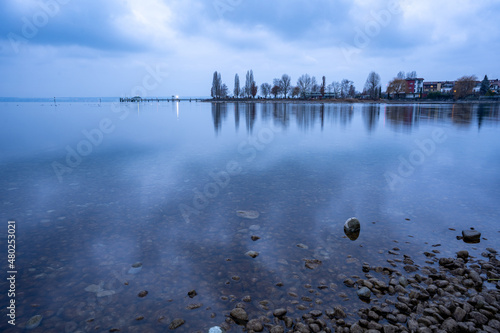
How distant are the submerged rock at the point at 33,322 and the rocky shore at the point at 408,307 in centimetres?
278

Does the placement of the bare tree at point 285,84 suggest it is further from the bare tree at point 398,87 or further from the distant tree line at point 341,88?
the bare tree at point 398,87

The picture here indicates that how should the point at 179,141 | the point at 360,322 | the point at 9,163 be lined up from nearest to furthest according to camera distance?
the point at 360,322 → the point at 9,163 → the point at 179,141

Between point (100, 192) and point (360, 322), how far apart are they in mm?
9320

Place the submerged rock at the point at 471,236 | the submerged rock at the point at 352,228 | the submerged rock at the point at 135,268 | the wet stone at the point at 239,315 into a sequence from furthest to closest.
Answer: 1. the submerged rock at the point at 352,228
2. the submerged rock at the point at 471,236
3. the submerged rock at the point at 135,268
4. the wet stone at the point at 239,315

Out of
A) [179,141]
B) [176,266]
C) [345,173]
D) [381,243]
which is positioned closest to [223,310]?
[176,266]

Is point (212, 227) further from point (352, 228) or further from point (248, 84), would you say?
point (248, 84)

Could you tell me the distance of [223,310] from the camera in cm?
486

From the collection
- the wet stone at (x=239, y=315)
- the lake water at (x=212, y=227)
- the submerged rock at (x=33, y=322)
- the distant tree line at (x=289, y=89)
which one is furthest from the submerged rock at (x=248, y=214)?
the distant tree line at (x=289, y=89)

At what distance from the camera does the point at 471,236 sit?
278 inches

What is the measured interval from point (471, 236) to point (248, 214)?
5.61 m

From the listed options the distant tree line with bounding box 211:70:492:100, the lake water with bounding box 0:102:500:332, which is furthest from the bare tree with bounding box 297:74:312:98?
the lake water with bounding box 0:102:500:332

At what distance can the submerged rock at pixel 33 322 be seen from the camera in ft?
14.9

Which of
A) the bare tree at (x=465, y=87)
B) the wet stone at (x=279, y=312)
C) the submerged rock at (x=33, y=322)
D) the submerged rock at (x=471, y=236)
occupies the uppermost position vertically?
the bare tree at (x=465, y=87)

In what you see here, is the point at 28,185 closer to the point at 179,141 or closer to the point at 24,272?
the point at 24,272
